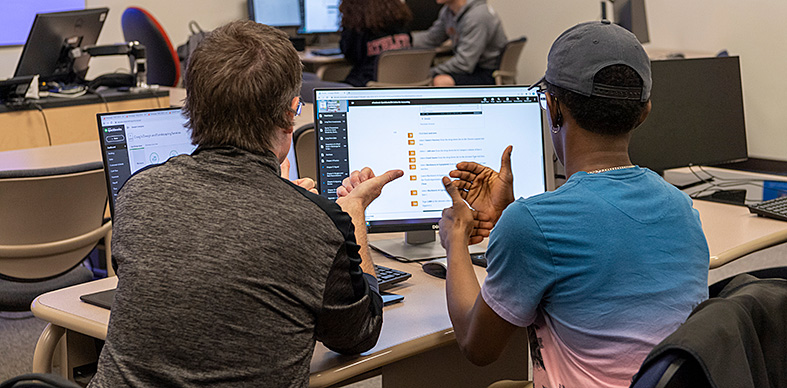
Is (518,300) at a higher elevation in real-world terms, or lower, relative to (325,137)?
lower

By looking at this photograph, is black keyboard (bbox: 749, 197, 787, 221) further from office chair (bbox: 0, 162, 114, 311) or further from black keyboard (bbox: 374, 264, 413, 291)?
office chair (bbox: 0, 162, 114, 311)

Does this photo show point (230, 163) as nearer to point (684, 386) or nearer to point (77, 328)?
point (77, 328)

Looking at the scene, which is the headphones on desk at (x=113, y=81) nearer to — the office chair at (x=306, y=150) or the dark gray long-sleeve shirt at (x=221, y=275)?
the office chair at (x=306, y=150)

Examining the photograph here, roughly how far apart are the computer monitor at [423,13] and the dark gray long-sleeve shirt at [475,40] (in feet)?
3.58

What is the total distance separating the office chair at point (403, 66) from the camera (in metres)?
5.00

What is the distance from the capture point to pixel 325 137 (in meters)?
1.80

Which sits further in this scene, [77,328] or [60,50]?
[60,50]

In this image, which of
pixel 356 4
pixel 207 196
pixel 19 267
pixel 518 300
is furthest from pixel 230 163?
pixel 356 4

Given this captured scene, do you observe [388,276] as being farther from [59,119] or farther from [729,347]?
[59,119]

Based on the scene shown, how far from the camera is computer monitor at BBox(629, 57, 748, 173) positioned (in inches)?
96.8

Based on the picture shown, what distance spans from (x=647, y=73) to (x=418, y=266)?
0.76m

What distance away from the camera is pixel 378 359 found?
1285 millimetres

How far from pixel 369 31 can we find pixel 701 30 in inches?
89.8

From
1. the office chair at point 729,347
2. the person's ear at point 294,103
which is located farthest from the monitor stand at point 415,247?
the office chair at point 729,347
